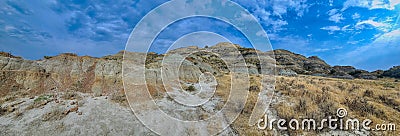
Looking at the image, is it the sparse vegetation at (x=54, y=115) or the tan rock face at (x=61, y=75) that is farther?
the tan rock face at (x=61, y=75)

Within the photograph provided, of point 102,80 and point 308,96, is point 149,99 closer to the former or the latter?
point 102,80

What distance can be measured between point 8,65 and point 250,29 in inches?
728

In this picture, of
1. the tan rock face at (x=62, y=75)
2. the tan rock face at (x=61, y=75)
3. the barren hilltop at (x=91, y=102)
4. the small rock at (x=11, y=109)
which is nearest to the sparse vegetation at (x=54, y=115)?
the barren hilltop at (x=91, y=102)

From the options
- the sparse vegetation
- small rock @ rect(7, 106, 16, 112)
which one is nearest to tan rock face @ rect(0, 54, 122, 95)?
small rock @ rect(7, 106, 16, 112)

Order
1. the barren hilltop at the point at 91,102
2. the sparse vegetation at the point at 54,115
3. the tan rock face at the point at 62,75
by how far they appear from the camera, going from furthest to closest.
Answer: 1. the tan rock face at the point at 62,75
2. the sparse vegetation at the point at 54,115
3. the barren hilltop at the point at 91,102

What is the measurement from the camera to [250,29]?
8.98 m

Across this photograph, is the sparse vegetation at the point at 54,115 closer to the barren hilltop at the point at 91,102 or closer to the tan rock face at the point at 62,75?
the barren hilltop at the point at 91,102

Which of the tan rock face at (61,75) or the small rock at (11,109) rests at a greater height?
the tan rock face at (61,75)

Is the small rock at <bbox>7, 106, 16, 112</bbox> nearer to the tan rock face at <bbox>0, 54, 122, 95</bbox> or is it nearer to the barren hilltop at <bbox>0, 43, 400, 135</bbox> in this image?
the barren hilltop at <bbox>0, 43, 400, 135</bbox>

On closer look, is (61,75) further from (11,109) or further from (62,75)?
(11,109)

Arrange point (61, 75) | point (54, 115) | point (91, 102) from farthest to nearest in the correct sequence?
point (61, 75) → point (91, 102) → point (54, 115)

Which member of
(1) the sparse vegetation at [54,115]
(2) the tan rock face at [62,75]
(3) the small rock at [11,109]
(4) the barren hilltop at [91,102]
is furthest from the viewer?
(2) the tan rock face at [62,75]

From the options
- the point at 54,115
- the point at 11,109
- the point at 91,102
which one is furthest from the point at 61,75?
the point at 54,115

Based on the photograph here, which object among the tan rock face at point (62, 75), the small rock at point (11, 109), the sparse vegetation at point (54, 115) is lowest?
the sparse vegetation at point (54, 115)
